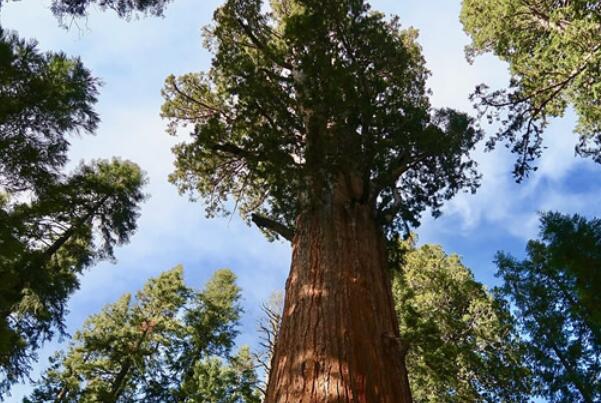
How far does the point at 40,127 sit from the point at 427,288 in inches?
489

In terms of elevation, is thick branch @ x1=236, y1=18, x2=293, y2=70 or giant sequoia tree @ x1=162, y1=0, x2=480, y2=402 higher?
thick branch @ x1=236, y1=18, x2=293, y2=70

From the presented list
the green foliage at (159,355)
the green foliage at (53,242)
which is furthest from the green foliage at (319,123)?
the green foliage at (159,355)

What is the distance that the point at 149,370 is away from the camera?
14.4 meters

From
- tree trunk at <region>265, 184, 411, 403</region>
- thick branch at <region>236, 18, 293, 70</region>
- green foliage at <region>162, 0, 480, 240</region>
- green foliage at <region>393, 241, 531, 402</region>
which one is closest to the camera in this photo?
tree trunk at <region>265, 184, 411, 403</region>

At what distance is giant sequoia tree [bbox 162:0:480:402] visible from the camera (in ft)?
10.6

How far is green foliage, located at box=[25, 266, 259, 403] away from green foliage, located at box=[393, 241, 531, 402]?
543 centimetres

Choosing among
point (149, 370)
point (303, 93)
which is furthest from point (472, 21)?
point (149, 370)

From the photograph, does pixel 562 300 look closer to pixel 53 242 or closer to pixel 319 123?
pixel 319 123

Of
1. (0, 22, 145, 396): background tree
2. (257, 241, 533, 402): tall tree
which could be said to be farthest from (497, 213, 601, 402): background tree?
(0, 22, 145, 396): background tree

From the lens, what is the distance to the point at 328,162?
566 centimetres

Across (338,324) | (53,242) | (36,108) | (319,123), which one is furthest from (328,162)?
(53,242)

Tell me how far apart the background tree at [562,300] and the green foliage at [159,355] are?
364 inches

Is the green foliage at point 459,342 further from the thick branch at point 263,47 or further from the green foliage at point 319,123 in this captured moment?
the thick branch at point 263,47

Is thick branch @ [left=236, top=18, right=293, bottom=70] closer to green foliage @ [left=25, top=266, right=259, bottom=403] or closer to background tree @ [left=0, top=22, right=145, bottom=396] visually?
background tree @ [left=0, top=22, right=145, bottom=396]
